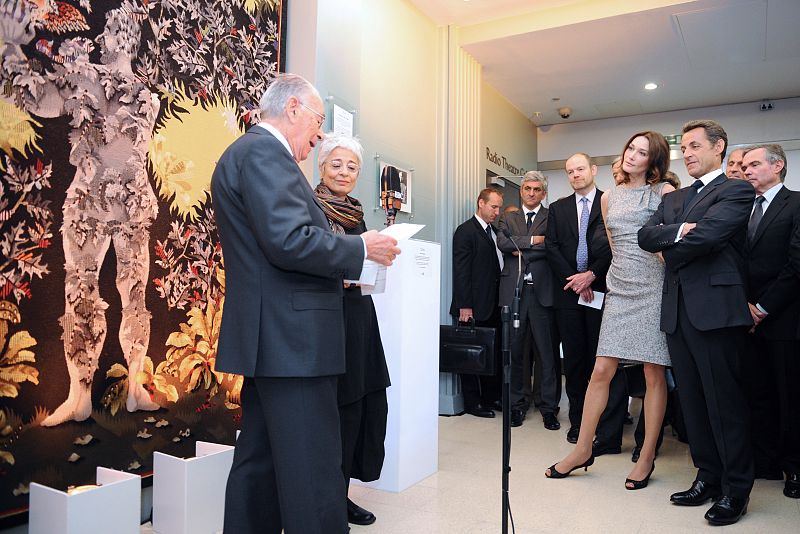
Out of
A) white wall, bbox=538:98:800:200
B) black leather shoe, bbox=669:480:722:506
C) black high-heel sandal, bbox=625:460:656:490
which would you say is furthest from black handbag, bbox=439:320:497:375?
white wall, bbox=538:98:800:200

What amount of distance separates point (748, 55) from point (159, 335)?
18.9 ft

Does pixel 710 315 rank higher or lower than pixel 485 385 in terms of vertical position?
higher

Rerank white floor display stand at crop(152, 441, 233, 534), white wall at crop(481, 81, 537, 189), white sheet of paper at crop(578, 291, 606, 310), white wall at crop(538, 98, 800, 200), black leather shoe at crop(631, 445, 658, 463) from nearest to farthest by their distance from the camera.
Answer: white floor display stand at crop(152, 441, 233, 534)
black leather shoe at crop(631, 445, 658, 463)
white sheet of paper at crop(578, 291, 606, 310)
white wall at crop(481, 81, 537, 189)
white wall at crop(538, 98, 800, 200)

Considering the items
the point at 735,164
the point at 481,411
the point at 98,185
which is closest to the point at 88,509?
the point at 98,185

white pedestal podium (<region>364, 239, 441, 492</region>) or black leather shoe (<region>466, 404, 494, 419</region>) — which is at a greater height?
white pedestal podium (<region>364, 239, 441, 492</region>)

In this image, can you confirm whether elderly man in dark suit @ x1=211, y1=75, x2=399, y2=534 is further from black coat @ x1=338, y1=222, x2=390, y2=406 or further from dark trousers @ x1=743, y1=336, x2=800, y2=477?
dark trousers @ x1=743, y1=336, x2=800, y2=477

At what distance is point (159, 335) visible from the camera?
2656mm

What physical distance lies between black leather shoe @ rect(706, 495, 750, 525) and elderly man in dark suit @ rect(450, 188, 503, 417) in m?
2.42

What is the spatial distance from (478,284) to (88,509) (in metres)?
3.56

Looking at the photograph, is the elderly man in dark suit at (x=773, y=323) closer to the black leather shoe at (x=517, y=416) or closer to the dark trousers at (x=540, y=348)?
the dark trousers at (x=540, y=348)

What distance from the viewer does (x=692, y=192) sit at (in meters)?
2.90

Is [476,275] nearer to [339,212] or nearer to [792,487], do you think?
[792,487]

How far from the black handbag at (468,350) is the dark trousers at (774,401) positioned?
1.69 meters

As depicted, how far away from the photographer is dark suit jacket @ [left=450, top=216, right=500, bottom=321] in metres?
5.08
